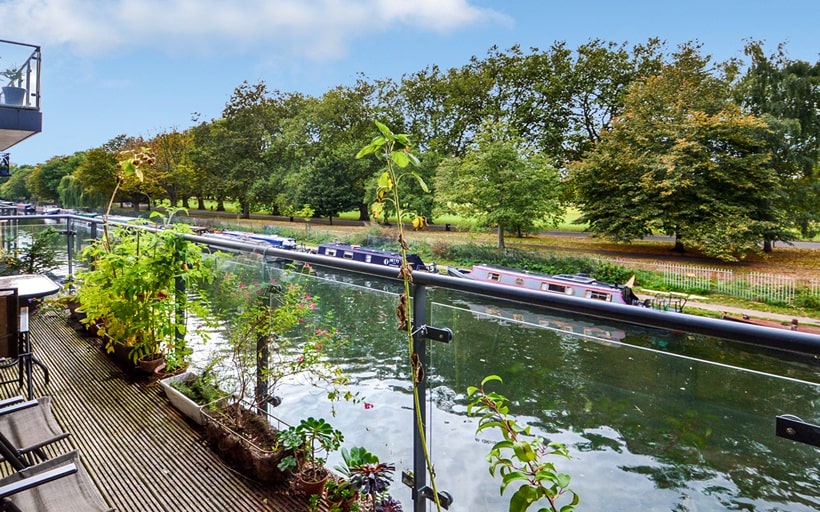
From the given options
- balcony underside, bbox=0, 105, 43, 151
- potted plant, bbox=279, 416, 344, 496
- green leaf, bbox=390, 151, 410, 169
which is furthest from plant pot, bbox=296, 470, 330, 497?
balcony underside, bbox=0, 105, 43, 151

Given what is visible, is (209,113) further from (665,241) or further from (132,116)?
(132,116)

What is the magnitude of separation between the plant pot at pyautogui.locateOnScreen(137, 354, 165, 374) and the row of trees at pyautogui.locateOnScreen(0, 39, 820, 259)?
1553 cm

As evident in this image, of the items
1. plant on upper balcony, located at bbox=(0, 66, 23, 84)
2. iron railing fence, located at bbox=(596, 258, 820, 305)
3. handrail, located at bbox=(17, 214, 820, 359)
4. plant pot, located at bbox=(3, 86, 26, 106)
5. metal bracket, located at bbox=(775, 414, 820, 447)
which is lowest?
iron railing fence, located at bbox=(596, 258, 820, 305)

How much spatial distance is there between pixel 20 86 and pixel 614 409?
8668mm

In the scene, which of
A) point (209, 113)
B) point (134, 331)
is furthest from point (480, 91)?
point (134, 331)

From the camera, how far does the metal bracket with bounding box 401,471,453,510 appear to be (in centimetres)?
159

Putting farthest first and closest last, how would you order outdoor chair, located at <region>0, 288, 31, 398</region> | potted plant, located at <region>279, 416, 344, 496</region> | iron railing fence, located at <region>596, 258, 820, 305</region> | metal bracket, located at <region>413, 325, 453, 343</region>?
iron railing fence, located at <region>596, 258, 820, 305</region>
outdoor chair, located at <region>0, 288, 31, 398</region>
potted plant, located at <region>279, 416, 344, 496</region>
metal bracket, located at <region>413, 325, 453, 343</region>

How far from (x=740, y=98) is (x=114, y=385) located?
2898 cm

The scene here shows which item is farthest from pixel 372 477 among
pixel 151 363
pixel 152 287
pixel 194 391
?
pixel 151 363

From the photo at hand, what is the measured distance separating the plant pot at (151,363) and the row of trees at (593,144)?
1553 centimetres

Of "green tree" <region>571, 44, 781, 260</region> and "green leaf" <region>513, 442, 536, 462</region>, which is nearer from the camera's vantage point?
"green leaf" <region>513, 442, 536, 462</region>

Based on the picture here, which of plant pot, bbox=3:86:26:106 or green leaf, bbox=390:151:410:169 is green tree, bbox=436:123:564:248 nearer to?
plant pot, bbox=3:86:26:106

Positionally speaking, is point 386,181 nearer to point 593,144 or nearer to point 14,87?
point 14,87

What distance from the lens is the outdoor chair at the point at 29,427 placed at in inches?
78.0
